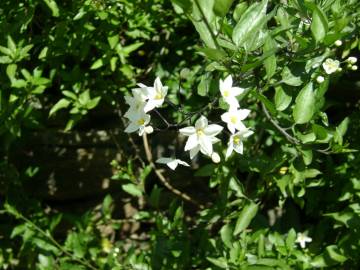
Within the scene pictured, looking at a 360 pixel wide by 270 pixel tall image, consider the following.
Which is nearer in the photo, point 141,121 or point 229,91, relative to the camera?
point 229,91

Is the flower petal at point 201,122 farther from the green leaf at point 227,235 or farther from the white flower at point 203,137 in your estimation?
the green leaf at point 227,235

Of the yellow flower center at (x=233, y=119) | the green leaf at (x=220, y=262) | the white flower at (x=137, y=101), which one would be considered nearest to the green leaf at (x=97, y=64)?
the white flower at (x=137, y=101)

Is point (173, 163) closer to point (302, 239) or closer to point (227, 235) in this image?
point (227, 235)

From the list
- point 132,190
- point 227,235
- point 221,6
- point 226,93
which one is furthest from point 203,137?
point 132,190

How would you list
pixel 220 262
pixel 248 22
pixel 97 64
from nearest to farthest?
pixel 248 22
pixel 220 262
pixel 97 64

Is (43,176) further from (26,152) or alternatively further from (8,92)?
(8,92)

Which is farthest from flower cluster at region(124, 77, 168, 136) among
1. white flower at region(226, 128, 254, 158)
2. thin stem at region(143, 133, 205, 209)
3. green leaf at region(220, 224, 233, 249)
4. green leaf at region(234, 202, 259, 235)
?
thin stem at region(143, 133, 205, 209)

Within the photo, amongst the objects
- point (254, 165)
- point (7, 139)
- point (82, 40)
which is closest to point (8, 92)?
point (7, 139)
